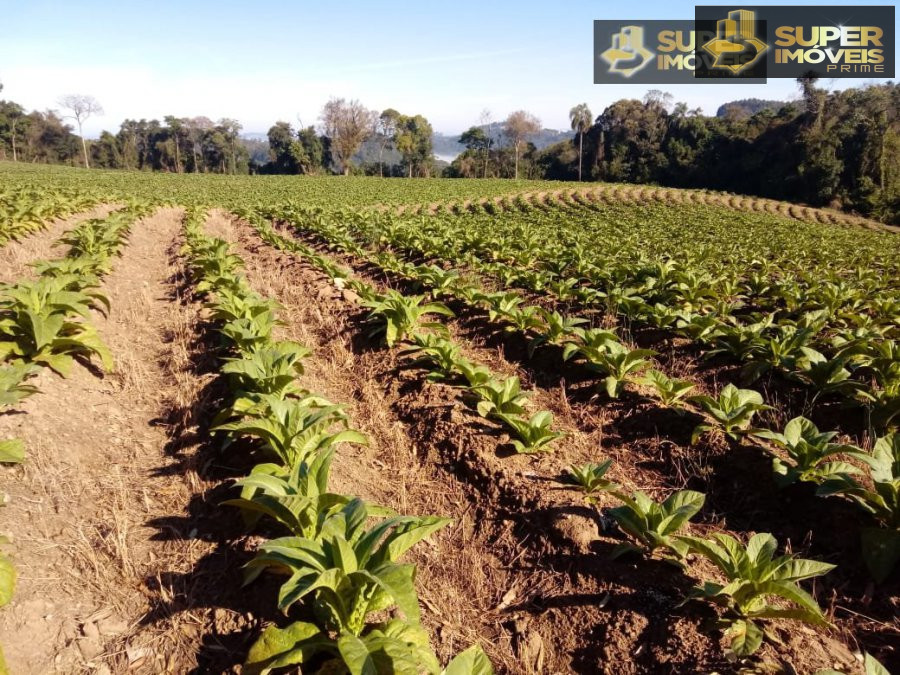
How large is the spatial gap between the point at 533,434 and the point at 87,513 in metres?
3.55

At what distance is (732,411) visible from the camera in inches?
179

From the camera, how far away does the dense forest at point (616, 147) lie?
192 ft

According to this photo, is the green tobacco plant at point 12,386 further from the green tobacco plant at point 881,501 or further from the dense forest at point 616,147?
the dense forest at point 616,147

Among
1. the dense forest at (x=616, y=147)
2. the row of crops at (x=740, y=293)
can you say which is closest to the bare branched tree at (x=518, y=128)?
the dense forest at (x=616, y=147)

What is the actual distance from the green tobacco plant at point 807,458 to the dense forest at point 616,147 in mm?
66122

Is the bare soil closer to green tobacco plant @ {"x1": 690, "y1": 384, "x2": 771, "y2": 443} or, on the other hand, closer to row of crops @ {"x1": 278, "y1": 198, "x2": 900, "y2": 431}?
green tobacco plant @ {"x1": 690, "y1": 384, "x2": 771, "y2": 443}

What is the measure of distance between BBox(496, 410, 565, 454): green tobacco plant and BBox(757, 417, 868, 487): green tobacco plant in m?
1.74

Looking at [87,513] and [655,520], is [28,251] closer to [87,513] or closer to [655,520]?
[87,513]

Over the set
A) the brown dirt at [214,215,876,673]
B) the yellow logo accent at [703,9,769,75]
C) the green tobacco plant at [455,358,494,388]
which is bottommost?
the brown dirt at [214,215,876,673]

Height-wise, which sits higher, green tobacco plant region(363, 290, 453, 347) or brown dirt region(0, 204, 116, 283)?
brown dirt region(0, 204, 116, 283)

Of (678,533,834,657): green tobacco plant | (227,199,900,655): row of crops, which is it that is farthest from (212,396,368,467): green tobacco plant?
(678,533,834,657): green tobacco plant

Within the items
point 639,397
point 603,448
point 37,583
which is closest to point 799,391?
point 639,397

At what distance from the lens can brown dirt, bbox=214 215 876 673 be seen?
8.85 ft

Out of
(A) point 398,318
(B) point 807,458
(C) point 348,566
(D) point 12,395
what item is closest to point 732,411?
(B) point 807,458
